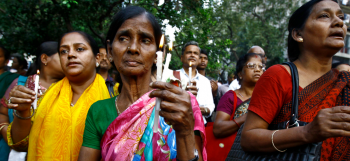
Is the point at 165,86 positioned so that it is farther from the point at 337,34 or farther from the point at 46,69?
the point at 46,69

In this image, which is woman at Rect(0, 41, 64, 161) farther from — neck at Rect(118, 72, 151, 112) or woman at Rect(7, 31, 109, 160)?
neck at Rect(118, 72, 151, 112)

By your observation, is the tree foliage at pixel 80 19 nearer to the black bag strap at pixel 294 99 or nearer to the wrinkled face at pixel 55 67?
the wrinkled face at pixel 55 67

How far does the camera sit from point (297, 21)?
2.12 m

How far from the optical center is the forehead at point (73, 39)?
2.54 meters

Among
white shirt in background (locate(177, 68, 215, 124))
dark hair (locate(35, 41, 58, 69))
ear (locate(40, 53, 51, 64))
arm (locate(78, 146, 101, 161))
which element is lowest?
white shirt in background (locate(177, 68, 215, 124))

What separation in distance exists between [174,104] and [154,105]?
0.51 metres

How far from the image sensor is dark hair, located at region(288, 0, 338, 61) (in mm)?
2020

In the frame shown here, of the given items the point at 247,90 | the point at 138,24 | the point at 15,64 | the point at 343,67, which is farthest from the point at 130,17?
the point at 15,64

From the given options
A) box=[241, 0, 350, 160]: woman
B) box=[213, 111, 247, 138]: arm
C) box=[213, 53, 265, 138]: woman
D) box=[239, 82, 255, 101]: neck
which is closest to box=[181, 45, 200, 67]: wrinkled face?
box=[213, 53, 265, 138]: woman

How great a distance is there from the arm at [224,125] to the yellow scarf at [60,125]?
1436mm

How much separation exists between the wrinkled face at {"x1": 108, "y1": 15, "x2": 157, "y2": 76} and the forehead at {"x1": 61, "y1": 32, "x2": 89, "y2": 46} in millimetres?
812

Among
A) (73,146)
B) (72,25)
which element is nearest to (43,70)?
(73,146)

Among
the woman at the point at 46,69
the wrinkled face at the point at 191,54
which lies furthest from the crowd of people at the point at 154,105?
the wrinkled face at the point at 191,54

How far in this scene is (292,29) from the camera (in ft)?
7.15
